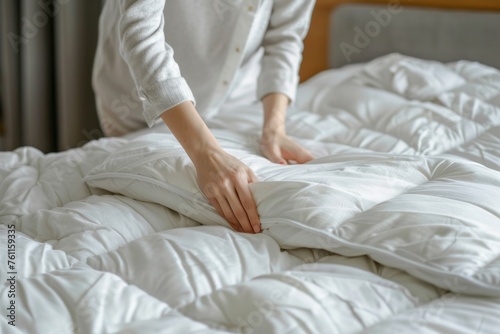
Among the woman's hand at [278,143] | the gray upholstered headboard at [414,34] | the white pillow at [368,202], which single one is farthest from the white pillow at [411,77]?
the white pillow at [368,202]

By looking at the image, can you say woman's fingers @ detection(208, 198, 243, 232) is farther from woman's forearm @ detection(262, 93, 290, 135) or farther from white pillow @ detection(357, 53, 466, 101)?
white pillow @ detection(357, 53, 466, 101)

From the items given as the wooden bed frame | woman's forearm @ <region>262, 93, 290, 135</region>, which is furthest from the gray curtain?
woman's forearm @ <region>262, 93, 290, 135</region>

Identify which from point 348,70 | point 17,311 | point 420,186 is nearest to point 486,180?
point 420,186

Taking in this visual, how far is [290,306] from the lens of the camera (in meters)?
0.88

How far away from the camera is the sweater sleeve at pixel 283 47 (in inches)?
67.1

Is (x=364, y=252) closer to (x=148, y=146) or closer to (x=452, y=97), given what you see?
(x=148, y=146)

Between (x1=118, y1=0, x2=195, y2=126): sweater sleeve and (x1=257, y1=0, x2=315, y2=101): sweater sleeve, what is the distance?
399 mm

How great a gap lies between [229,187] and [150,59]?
1.09 feet

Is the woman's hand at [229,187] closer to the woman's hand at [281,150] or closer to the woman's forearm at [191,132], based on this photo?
the woman's forearm at [191,132]

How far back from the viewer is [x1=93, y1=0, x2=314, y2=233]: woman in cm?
122

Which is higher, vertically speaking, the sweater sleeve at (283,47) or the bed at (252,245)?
the sweater sleeve at (283,47)

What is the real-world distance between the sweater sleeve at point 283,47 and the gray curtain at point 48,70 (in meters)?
1.16

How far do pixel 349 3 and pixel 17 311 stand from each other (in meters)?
2.03

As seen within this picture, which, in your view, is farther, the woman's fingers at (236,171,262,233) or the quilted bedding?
the woman's fingers at (236,171,262,233)
